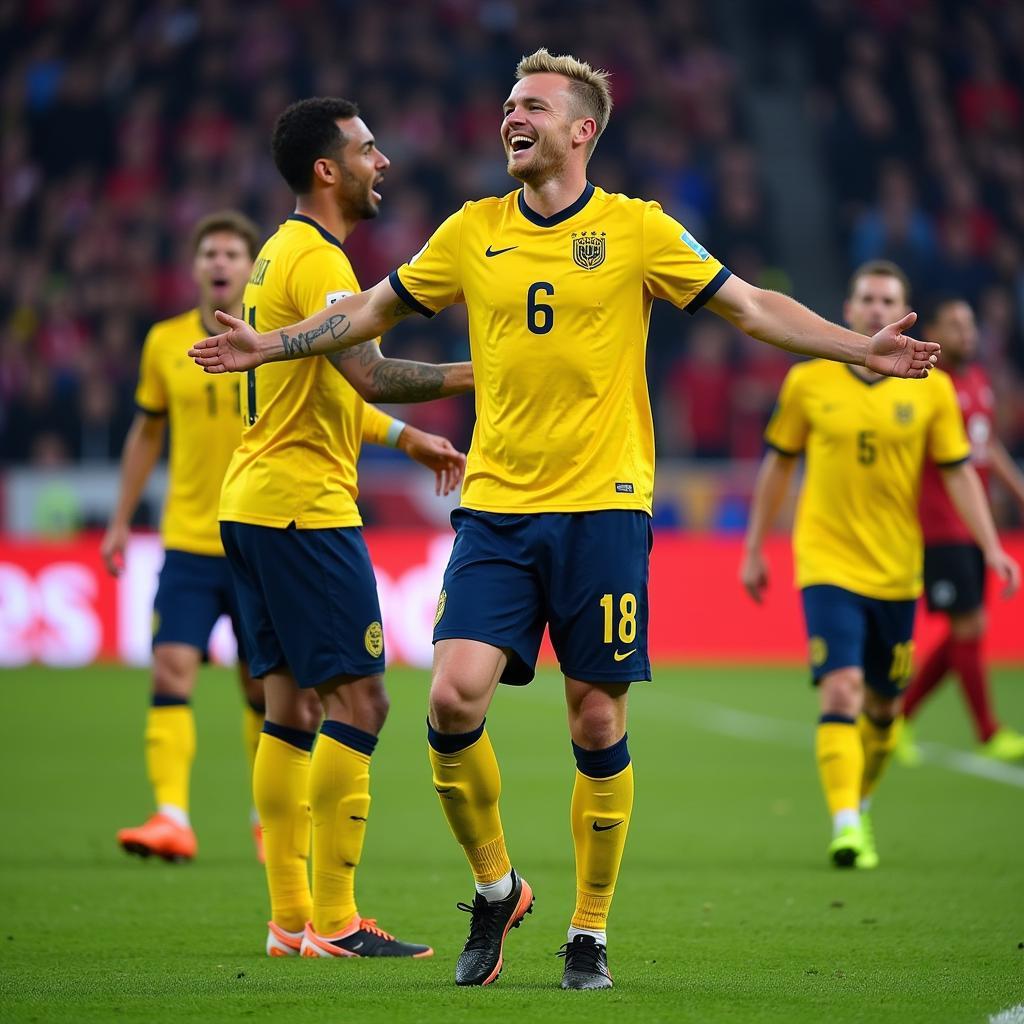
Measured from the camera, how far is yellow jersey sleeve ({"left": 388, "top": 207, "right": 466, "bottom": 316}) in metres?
5.18

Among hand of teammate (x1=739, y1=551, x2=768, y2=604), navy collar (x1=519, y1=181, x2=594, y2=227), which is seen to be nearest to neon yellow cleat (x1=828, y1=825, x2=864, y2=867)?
hand of teammate (x1=739, y1=551, x2=768, y2=604)

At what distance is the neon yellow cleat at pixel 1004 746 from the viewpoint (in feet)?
37.5

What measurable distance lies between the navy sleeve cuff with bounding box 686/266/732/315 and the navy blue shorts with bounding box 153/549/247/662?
3365mm

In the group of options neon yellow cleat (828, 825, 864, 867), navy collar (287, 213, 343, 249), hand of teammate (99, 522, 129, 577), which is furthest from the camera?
hand of teammate (99, 522, 129, 577)

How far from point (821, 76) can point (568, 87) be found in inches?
850

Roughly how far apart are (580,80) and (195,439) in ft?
10.7

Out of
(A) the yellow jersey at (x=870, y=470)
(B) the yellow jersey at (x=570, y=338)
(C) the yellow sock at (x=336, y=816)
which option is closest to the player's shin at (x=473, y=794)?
(C) the yellow sock at (x=336, y=816)

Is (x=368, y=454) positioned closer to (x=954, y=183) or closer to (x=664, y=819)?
(x=954, y=183)

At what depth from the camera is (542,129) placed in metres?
5.12

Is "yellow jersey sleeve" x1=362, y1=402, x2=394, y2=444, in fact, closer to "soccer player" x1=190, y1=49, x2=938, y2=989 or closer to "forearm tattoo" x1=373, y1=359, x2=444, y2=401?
"forearm tattoo" x1=373, y1=359, x2=444, y2=401

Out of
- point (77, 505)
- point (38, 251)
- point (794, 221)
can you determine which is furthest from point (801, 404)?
point (794, 221)

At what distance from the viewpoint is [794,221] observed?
25109 mm

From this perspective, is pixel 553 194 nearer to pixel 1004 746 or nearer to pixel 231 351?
pixel 231 351

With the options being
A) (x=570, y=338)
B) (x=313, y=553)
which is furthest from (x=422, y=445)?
(x=570, y=338)
